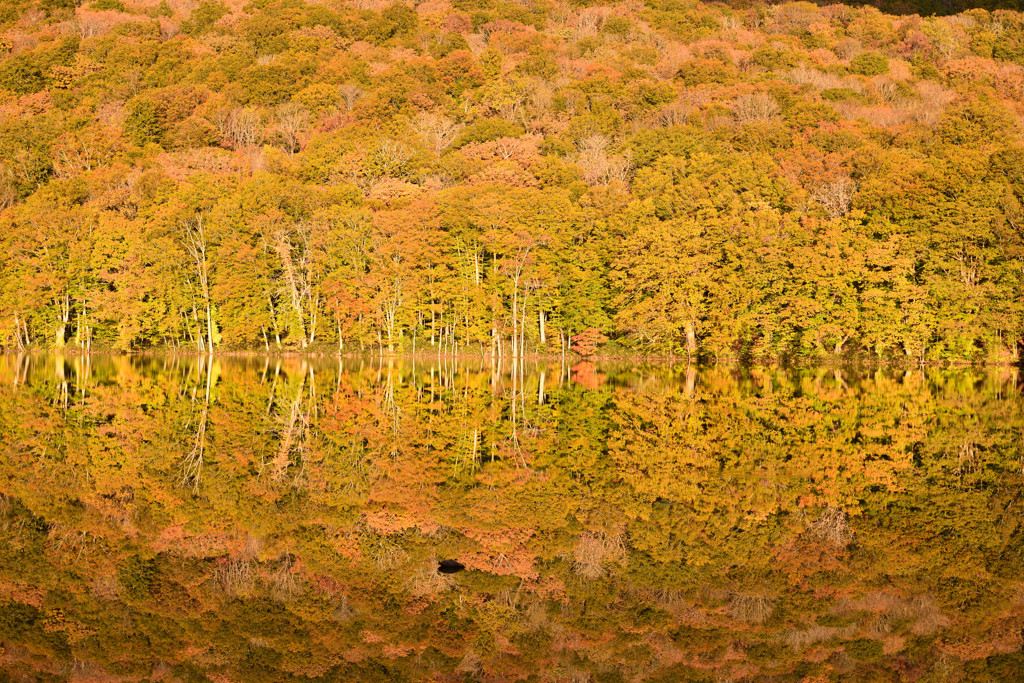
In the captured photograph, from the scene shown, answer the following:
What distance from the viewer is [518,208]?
5616cm

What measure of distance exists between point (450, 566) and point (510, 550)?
0.77 meters

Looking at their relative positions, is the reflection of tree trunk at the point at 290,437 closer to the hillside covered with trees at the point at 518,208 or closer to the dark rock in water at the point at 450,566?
the dark rock in water at the point at 450,566

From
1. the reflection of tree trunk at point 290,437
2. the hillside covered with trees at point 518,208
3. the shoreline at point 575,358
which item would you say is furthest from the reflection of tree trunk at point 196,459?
the hillside covered with trees at point 518,208

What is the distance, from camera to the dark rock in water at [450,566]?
8.91 meters

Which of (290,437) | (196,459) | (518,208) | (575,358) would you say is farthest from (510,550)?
(518,208)

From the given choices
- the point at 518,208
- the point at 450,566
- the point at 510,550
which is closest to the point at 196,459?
the point at 450,566

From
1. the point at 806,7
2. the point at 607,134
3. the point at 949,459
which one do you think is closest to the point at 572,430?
the point at 949,459

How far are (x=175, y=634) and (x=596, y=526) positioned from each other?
487 cm

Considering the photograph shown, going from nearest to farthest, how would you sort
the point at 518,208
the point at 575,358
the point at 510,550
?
the point at 510,550 < the point at 575,358 < the point at 518,208

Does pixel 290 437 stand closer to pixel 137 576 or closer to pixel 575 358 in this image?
pixel 137 576

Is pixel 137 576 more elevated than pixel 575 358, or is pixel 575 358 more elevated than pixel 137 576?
pixel 137 576

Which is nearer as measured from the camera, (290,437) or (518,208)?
(290,437)

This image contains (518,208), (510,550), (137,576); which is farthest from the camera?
(518,208)

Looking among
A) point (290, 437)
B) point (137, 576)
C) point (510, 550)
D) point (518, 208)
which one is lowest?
point (290, 437)
